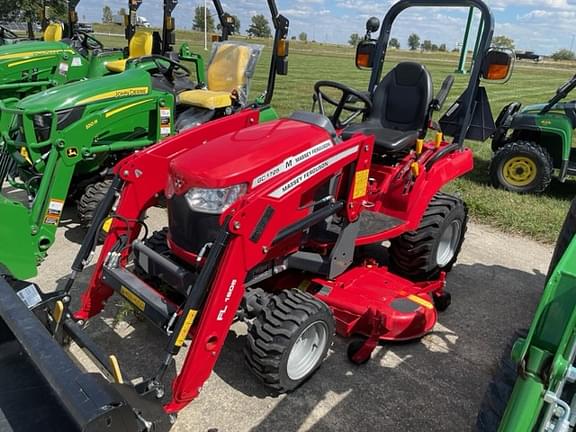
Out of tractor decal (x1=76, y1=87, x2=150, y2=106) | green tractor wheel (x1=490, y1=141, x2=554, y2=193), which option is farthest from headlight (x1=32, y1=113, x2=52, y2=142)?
green tractor wheel (x1=490, y1=141, x2=554, y2=193)

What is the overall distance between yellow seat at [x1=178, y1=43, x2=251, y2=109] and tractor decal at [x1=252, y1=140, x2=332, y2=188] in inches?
119

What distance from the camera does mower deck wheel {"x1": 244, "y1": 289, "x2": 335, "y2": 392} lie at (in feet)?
8.27

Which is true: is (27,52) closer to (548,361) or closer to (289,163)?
→ (289,163)

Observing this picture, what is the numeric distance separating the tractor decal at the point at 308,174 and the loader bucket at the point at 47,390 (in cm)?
110

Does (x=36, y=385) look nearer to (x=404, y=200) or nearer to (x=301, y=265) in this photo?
(x=301, y=265)

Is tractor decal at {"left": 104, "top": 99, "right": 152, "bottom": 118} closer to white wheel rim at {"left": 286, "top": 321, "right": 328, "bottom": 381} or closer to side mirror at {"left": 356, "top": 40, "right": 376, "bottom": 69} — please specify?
side mirror at {"left": 356, "top": 40, "right": 376, "bottom": 69}

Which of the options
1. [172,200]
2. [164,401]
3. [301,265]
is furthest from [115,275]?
[301,265]

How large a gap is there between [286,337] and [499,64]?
2476 millimetres

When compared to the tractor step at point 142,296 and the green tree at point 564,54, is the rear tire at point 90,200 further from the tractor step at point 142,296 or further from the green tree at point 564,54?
the green tree at point 564,54

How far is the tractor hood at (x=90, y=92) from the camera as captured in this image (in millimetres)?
4312

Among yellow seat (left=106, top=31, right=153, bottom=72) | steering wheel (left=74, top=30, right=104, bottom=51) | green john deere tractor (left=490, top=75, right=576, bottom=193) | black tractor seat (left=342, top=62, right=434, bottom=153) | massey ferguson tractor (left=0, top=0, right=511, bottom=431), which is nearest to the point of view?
massey ferguson tractor (left=0, top=0, right=511, bottom=431)

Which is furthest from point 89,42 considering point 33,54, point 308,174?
point 308,174

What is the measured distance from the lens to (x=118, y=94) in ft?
15.4

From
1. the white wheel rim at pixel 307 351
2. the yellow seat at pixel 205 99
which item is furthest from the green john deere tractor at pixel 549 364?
the yellow seat at pixel 205 99
